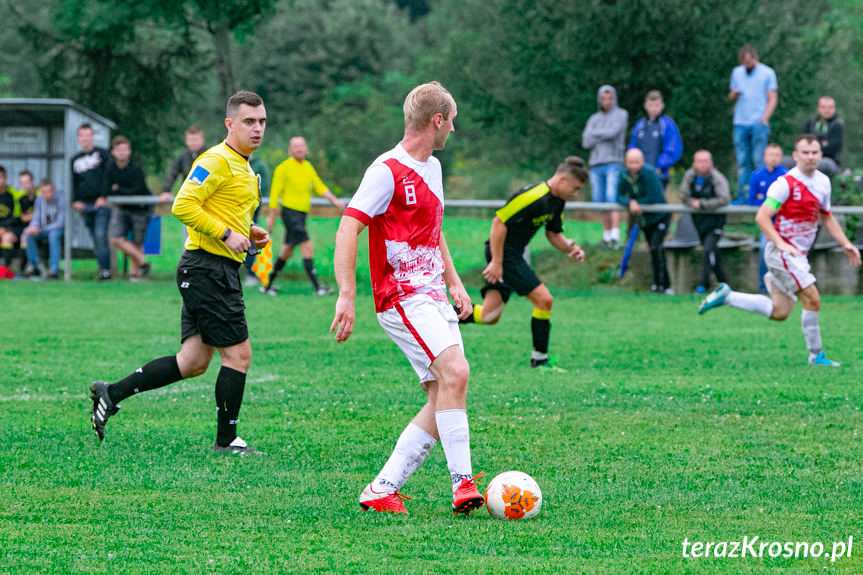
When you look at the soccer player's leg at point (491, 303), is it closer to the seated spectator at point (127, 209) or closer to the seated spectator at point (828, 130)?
the seated spectator at point (828, 130)

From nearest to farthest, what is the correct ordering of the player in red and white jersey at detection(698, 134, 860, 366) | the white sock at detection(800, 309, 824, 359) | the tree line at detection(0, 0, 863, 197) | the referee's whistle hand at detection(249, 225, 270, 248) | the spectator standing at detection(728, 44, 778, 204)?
the referee's whistle hand at detection(249, 225, 270, 248)
the player in red and white jersey at detection(698, 134, 860, 366)
the white sock at detection(800, 309, 824, 359)
the spectator standing at detection(728, 44, 778, 204)
the tree line at detection(0, 0, 863, 197)

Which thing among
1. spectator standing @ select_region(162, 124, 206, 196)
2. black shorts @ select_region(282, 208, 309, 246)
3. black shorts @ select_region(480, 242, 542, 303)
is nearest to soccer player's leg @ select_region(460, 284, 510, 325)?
black shorts @ select_region(480, 242, 542, 303)

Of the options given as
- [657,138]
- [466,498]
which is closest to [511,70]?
[657,138]

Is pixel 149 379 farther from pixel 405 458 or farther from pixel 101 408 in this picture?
pixel 405 458

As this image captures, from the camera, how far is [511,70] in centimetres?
2520

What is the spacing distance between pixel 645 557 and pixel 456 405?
45.5 inches

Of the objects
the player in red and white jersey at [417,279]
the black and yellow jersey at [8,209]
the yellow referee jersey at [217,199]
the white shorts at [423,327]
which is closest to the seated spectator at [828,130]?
the yellow referee jersey at [217,199]

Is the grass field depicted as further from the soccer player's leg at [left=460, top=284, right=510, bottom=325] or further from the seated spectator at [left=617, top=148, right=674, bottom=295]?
the seated spectator at [left=617, top=148, right=674, bottom=295]

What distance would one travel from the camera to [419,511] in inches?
224

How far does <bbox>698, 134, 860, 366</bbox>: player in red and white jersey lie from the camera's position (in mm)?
10914

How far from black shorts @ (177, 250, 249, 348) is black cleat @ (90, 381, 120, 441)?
755mm

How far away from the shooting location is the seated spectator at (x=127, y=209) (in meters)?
19.7

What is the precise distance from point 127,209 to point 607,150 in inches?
309

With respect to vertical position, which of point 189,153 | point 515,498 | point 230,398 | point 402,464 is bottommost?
point 515,498
